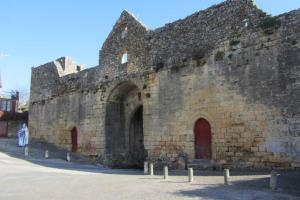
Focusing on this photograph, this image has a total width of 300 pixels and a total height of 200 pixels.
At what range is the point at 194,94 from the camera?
15609 millimetres

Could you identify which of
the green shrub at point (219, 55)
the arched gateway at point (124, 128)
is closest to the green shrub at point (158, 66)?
the arched gateway at point (124, 128)

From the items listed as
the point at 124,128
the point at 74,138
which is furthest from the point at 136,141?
the point at 74,138

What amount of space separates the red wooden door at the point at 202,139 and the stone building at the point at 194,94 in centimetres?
4

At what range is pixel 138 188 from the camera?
1004 cm

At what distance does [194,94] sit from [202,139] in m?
1.90

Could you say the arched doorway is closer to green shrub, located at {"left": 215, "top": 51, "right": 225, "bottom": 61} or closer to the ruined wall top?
the ruined wall top

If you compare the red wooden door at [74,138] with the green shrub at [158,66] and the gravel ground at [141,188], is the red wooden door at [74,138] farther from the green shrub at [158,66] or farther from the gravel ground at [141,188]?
the gravel ground at [141,188]

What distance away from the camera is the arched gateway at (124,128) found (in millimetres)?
19844

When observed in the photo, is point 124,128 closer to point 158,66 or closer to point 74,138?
point 74,138

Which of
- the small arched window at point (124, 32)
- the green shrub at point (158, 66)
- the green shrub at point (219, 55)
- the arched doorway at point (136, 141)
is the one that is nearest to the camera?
the green shrub at point (219, 55)

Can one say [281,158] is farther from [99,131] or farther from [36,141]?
[36,141]

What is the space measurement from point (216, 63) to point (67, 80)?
1123cm

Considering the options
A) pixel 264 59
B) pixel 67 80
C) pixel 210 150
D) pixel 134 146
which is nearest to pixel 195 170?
pixel 210 150

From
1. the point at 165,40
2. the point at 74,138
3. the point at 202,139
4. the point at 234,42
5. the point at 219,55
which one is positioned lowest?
the point at 202,139
